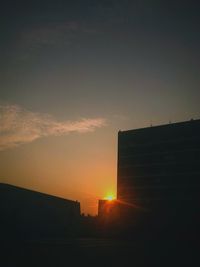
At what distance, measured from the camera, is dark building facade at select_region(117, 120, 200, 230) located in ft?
285

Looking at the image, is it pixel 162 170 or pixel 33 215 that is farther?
pixel 162 170

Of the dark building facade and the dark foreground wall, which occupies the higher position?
the dark building facade

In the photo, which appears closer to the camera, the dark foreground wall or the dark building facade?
the dark foreground wall

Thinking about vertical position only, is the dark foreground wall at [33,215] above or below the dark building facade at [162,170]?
below

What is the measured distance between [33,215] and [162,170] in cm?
4509

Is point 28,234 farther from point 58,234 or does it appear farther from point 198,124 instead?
point 198,124

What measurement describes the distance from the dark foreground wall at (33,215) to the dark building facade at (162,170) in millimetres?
28333

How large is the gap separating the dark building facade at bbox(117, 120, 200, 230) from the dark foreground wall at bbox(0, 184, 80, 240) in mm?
28333

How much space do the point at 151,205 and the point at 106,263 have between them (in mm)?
72337

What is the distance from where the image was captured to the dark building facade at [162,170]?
86938mm

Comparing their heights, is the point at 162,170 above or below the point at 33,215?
above

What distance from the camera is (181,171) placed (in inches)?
3563

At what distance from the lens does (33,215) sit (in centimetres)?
5794

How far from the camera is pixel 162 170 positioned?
93.6 m
